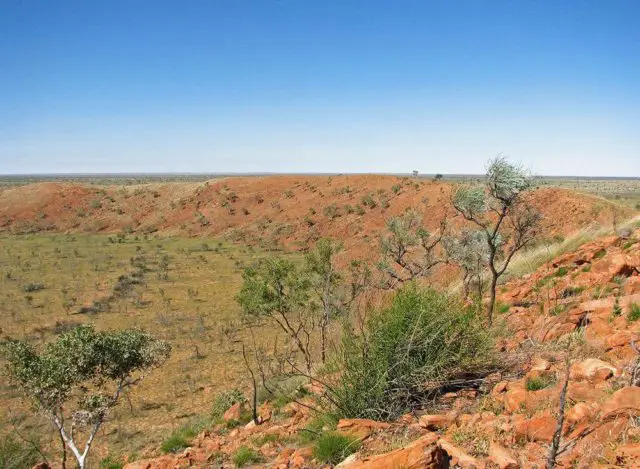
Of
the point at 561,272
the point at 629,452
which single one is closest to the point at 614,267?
the point at 561,272

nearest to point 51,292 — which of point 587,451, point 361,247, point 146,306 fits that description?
point 146,306

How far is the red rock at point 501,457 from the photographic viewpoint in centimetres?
360

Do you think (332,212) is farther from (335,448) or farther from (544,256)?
(335,448)

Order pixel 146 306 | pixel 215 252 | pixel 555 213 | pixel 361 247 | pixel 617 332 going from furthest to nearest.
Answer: pixel 215 252
pixel 361 247
pixel 555 213
pixel 146 306
pixel 617 332

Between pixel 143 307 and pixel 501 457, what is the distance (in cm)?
2464

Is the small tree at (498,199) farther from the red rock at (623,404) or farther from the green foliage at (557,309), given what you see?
the red rock at (623,404)

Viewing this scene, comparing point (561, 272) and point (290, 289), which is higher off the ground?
point (561, 272)

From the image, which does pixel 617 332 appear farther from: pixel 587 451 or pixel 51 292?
pixel 51 292

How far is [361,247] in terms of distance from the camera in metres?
34.8

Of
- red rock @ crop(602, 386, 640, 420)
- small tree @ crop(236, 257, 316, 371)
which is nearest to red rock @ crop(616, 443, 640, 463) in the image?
red rock @ crop(602, 386, 640, 420)

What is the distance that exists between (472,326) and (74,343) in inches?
330

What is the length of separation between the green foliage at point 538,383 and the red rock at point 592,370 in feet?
0.90

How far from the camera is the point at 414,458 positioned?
3596mm

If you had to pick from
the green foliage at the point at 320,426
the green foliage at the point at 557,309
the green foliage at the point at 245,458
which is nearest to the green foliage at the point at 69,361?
the green foliage at the point at 245,458
